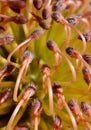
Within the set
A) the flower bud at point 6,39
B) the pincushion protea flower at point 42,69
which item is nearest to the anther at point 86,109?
the pincushion protea flower at point 42,69

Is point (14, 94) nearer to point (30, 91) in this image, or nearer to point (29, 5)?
point (30, 91)

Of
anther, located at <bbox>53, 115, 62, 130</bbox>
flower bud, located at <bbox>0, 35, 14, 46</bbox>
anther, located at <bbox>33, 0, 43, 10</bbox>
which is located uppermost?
anther, located at <bbox>33, 0, 43, 10</bbox>

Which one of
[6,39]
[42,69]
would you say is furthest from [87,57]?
[6,39]

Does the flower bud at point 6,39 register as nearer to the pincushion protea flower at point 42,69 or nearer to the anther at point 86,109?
the pincushion protea flower at point 42,69

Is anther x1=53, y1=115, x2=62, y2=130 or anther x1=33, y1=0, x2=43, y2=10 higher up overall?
anther x1=33, y1=0, x2=43, y2=10

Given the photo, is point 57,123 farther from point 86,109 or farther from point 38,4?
point 38,4

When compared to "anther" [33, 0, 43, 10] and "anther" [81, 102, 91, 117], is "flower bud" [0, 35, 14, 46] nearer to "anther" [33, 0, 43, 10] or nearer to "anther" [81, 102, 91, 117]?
"anther" [33, 0, 43, 10]

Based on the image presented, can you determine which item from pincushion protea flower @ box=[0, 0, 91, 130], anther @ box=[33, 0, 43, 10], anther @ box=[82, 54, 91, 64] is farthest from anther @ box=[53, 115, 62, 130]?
anther @ box=[33, 0, 43, 10]

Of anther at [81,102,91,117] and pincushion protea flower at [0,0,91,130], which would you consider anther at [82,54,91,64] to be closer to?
pincushion protea flower at [0,0,91,130]

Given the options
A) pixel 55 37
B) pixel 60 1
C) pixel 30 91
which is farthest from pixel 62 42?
pixel 30 91
